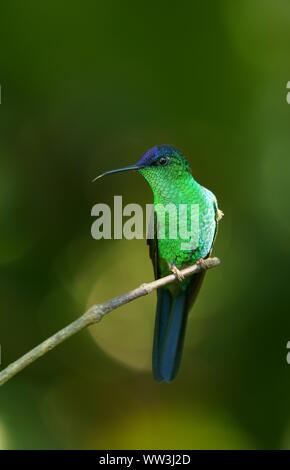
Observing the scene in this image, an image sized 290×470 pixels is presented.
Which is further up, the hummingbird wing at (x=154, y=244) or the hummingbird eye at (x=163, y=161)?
the hummingbird eye at (x=163, y=161)

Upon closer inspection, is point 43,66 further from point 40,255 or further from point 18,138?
point 40,255

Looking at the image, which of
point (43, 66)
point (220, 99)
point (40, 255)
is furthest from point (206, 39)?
point (40, 255)

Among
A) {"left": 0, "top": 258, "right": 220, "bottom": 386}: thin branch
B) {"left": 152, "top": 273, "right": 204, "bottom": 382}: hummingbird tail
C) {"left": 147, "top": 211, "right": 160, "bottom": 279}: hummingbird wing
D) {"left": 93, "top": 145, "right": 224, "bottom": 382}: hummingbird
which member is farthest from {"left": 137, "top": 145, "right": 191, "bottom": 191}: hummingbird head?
{"left": 0, "top": 258, "right": 220, "bottom": 386}: thin branch

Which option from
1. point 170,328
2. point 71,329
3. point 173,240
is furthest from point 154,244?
point 71,329

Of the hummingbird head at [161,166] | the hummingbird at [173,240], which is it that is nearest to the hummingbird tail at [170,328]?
the hummingbird at [173,240]

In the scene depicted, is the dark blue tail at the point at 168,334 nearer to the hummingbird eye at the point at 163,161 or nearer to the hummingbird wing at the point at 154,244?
the hummingbird wing at the point at 154,244

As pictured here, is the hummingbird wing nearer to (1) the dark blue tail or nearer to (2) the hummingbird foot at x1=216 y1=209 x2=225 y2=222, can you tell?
(1) the dark blue tail

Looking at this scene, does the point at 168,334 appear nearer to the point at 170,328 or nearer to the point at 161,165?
the point at 170,328

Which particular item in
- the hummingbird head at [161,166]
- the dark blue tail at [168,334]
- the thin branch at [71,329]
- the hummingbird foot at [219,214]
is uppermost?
the hummingbird head at [161,166]
